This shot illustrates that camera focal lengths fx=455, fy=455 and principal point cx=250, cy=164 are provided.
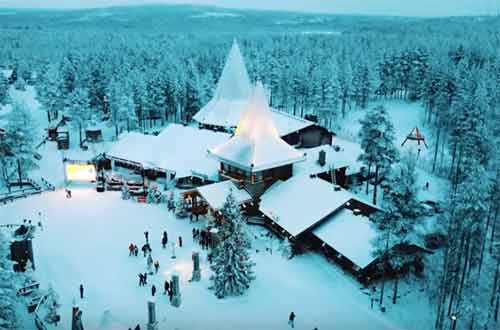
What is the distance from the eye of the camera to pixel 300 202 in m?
28.3

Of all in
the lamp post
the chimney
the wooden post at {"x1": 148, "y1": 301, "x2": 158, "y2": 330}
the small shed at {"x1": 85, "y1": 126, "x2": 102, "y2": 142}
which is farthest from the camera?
the small shed at {"x1": 85, "y1": 126, "x2": 102, "y2": 142}

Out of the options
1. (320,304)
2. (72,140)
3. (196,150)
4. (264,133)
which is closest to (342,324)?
(320,304)

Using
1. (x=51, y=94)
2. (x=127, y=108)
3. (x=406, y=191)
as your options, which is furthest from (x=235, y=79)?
(x=406, y=191)

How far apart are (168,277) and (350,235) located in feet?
32.5

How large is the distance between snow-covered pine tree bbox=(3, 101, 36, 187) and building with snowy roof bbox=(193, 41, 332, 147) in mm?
17296

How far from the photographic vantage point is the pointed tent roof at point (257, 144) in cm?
3134

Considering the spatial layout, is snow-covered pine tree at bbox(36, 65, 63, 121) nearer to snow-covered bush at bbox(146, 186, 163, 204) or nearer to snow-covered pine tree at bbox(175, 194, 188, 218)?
snow-covered bush at bbox(146, 186, 163, 204)

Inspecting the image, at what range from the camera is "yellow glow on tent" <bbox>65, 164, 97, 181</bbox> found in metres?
37.3

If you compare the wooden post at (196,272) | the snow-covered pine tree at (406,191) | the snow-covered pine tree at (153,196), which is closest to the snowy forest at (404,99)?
the snow-covered pine tree at (406,191)

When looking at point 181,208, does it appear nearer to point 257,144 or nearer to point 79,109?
point 257,144

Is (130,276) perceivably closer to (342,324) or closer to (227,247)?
(227,247)

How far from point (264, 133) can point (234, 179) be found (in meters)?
4.09

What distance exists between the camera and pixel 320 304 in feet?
70.8

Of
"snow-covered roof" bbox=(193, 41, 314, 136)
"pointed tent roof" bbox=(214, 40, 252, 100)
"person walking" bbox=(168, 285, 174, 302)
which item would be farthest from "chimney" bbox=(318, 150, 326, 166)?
"person walking" bbox=(168, 285, 174, 302)
